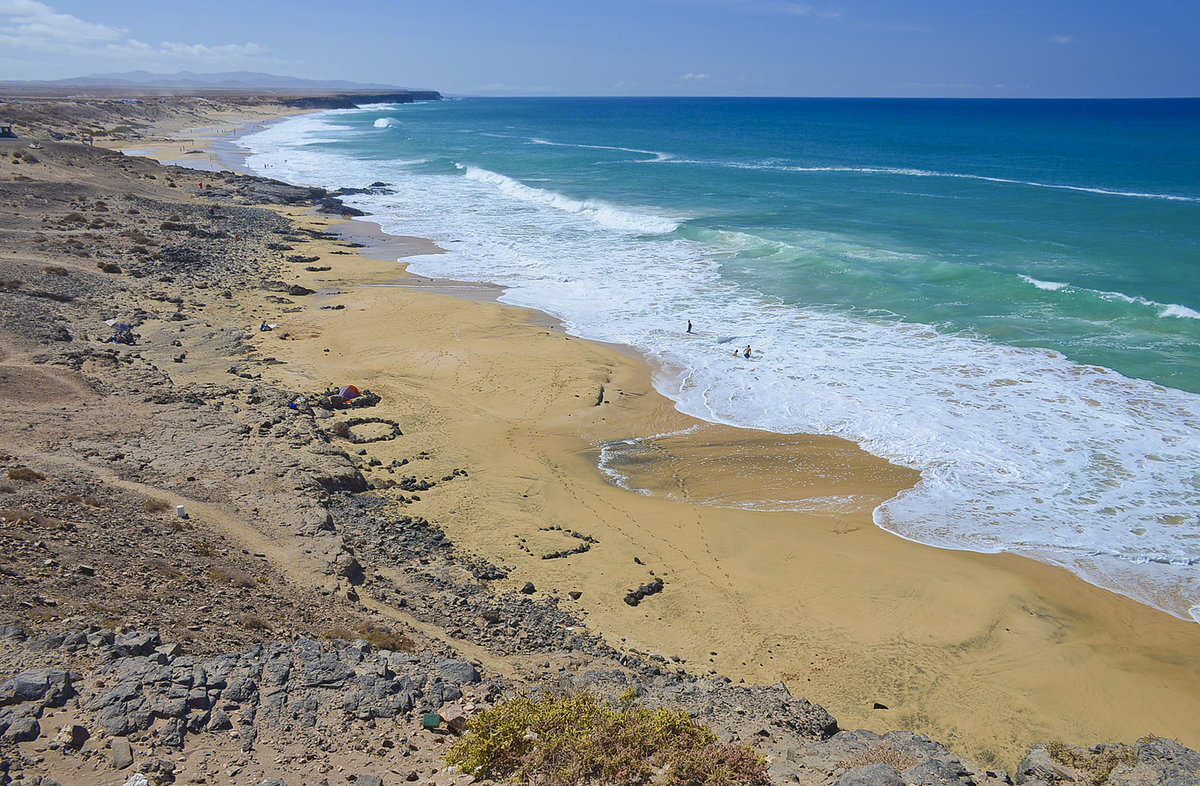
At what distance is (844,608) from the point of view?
1084cm

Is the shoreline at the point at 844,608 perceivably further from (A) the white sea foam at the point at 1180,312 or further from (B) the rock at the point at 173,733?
(A) the white sea foam at the point at 1180,312

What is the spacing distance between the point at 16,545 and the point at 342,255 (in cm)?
2532

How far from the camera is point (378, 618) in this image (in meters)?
8.87

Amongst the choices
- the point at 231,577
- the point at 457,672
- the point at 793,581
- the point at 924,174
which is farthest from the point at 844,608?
the point at 924,174

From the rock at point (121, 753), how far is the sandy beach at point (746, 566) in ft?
11.2

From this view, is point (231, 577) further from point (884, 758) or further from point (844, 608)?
point (844, 608)

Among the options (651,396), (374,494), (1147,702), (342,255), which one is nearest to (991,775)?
(1147,702)

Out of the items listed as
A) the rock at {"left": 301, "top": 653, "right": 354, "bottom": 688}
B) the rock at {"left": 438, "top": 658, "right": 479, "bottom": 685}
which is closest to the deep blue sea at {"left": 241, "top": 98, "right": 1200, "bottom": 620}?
the rock at {"left": 438, "top": 658, "right": 479, "bottom": 685}

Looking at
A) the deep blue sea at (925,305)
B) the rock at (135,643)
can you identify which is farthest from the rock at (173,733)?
the deep blue sea at (925,305)

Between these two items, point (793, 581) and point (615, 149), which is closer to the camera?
point (793, 581)

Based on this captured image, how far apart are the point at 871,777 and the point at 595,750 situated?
8.29 feet

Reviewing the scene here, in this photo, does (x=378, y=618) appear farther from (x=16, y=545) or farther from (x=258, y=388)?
(x=258, y=388)

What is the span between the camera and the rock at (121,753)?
5.70m

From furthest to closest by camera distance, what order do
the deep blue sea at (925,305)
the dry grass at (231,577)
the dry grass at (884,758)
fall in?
the deep blue sea at (925,305)
the dry grass at (231,577)
the dry grass at (884,758)
